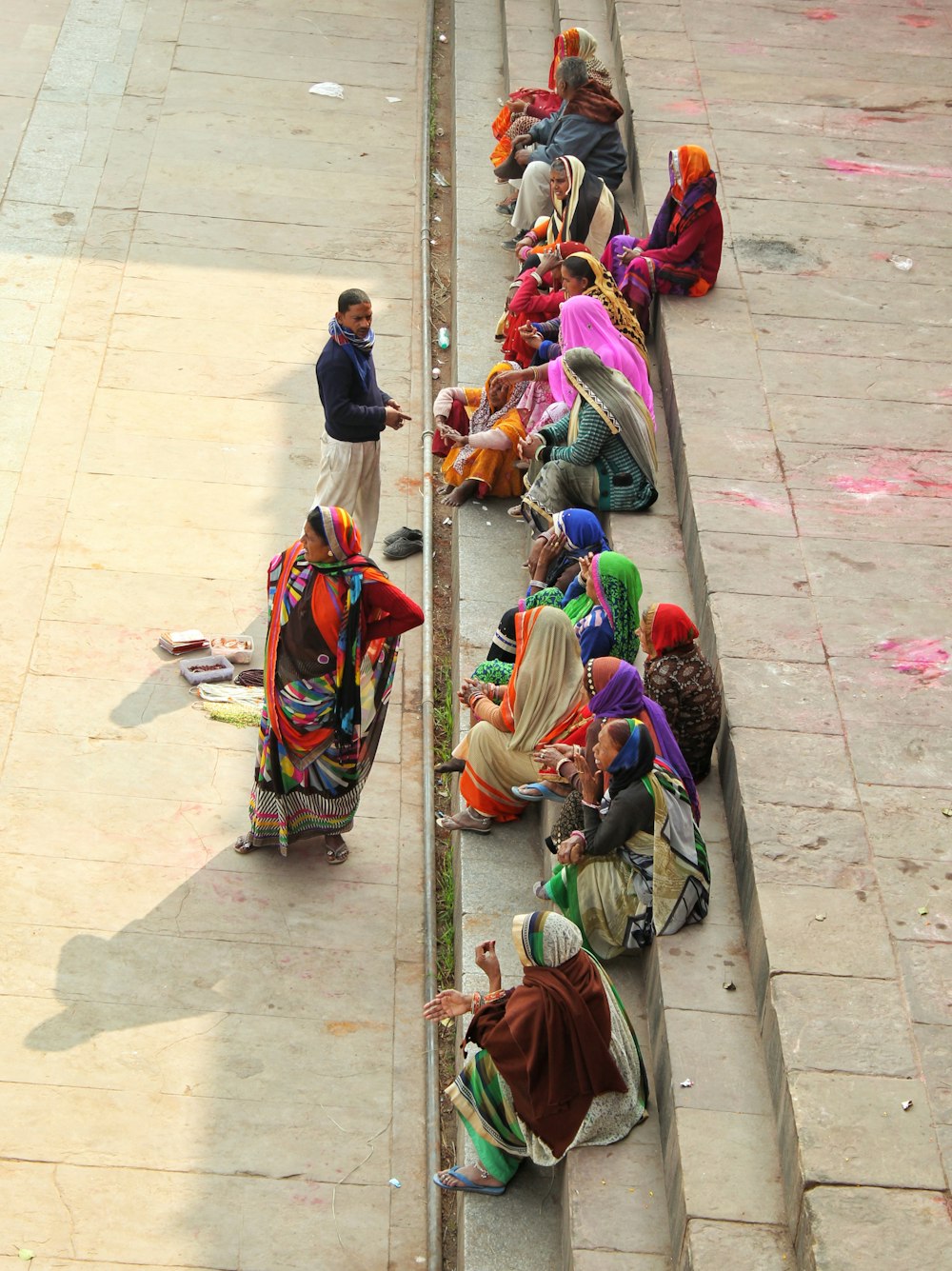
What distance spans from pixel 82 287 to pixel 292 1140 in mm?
6937

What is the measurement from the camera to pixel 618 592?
6.58m

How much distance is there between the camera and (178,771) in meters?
7.30

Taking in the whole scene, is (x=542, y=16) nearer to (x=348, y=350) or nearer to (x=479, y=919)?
(x=348, y=350)

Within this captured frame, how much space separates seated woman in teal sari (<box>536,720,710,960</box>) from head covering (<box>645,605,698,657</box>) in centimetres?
67

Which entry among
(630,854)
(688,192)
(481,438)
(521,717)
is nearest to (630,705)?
(630,854)

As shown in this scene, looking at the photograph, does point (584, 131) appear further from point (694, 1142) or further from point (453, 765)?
point (694, 1142)

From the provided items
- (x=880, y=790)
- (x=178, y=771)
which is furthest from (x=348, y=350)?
(x=880, y=790)

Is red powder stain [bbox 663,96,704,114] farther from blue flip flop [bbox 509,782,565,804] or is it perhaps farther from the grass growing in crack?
blue flip flop [bbox 509,782,565,804]

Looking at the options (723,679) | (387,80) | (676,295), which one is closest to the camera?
(723,679)

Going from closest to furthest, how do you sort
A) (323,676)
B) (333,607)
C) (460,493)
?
(333,607) < (323,676) < (460,493)

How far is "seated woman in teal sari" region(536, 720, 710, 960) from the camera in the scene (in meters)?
5.48

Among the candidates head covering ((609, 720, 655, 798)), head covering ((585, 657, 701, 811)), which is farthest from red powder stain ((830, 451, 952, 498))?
head covering ((609, 720, 655, 798))

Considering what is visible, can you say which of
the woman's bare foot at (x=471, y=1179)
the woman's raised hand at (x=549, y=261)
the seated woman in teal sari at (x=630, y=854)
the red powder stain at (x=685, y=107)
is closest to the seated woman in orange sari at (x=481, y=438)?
the woman's raised hand at (x=549, y=261)

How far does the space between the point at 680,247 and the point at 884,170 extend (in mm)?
2601
